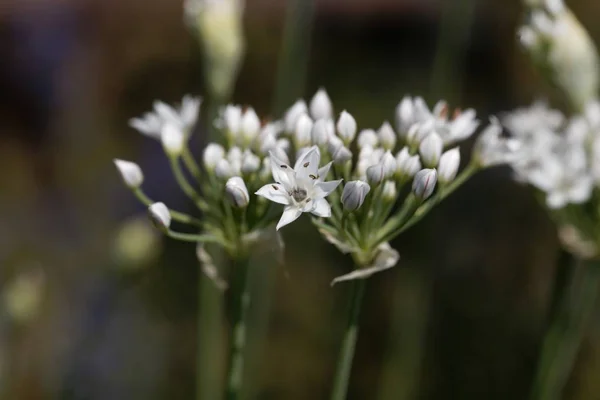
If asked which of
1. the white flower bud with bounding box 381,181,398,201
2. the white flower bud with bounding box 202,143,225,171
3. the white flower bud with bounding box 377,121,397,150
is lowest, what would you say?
the white flower bud with bounding box 381,181,398,201

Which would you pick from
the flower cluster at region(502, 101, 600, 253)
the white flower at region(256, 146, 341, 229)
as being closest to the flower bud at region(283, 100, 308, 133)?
the white flower at region(256, 146, 341, 229)

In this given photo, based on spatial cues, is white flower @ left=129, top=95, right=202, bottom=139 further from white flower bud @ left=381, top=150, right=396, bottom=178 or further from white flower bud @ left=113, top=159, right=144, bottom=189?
white flower bud @ left=381, top=150, right=396, bottom=178

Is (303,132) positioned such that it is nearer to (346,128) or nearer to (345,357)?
(346,128)

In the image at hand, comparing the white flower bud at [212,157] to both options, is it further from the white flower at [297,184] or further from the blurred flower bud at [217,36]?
the blurred flower bud at [217,36]

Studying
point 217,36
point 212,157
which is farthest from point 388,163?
point 217,36

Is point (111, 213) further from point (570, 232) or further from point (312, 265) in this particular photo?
point (570, 232)

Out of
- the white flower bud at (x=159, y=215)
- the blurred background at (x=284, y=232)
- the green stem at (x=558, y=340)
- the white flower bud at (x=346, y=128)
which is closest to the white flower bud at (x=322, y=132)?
the white flower bud at (x=346, y=128)
